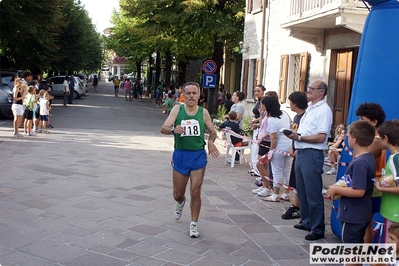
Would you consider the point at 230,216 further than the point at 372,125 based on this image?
Yes

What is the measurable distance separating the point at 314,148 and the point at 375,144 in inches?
43.0

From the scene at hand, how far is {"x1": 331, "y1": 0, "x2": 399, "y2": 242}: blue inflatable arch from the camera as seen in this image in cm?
539

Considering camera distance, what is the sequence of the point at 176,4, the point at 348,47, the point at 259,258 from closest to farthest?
1. the point at 259,258
2. the point at 348,47
3. the point at 176,4

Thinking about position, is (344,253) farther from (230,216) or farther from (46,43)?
(46,43)

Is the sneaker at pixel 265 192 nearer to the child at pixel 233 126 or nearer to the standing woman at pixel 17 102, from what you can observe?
the child at pixel 233 126

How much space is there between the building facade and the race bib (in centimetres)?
588

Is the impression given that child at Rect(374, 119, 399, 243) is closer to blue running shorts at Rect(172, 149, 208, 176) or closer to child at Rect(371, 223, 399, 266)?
child at Rect(371, 223, 399, 266)

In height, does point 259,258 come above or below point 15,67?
below

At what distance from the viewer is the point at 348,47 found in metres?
12.7

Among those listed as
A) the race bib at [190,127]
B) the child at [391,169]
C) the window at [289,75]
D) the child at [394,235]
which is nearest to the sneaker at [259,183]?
the race bib at [190,127]

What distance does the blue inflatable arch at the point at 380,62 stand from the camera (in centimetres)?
539

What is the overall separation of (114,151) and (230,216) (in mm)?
6626

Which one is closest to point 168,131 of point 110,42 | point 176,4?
point 176,4

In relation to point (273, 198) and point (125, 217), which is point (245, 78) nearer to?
point (273, 198)
